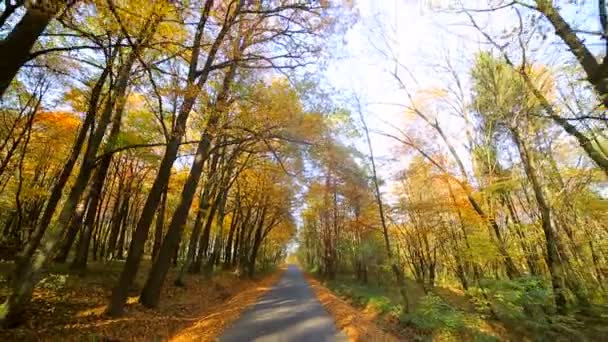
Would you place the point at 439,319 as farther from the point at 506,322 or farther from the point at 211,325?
the point at 211,325

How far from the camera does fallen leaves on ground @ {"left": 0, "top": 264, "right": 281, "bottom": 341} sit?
5.72 m

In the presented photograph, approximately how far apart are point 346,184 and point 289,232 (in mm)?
19767

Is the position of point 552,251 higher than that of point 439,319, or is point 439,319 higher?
point 552,251

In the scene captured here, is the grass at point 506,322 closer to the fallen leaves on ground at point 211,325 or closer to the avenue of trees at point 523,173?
the avenue of trees at point 523,173

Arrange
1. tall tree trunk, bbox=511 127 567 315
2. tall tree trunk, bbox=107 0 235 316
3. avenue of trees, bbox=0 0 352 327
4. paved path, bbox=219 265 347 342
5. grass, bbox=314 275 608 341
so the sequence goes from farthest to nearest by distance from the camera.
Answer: tall tree trunk, bbox=511 127 567 315 → grass, bbox=314 275 608 341 → tall tree trunk, bbox=107 0 235 316 → paved path, bbox=219 265 347 342 → avenue of trees, bbox=0 0 352 327

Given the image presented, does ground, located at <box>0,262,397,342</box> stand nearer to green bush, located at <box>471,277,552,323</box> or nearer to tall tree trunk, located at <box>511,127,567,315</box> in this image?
green bush, located at <box>471,277,552,323</box>

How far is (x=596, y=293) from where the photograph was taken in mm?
11828

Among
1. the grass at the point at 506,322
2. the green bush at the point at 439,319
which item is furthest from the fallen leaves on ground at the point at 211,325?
the green bush at the point at 439,319

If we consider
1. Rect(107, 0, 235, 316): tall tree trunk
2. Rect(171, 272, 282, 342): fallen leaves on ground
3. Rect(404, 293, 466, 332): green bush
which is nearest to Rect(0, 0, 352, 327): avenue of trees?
Answer: Rect(107, 0, 235, 316): tall tree trunk

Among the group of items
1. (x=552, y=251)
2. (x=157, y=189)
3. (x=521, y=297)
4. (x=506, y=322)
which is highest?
(x=157, y=189)

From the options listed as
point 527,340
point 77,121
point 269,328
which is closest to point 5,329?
point 269,328

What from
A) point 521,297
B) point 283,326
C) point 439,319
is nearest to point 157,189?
point 283,326

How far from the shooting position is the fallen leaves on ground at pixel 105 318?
572 cm

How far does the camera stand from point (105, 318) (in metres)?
7.00
